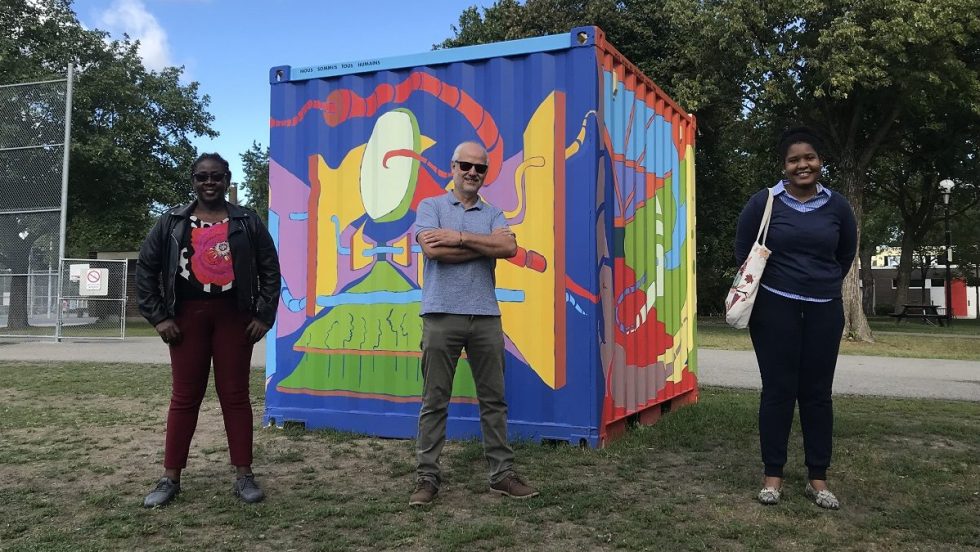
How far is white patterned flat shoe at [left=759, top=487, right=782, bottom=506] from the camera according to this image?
→ 12.4 ft

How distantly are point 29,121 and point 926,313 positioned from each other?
95.2ft

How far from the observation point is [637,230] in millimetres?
5781

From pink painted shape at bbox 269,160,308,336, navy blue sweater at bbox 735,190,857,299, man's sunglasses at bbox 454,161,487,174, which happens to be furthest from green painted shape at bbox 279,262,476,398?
navy blue sweater at bbox 735,190,857,299

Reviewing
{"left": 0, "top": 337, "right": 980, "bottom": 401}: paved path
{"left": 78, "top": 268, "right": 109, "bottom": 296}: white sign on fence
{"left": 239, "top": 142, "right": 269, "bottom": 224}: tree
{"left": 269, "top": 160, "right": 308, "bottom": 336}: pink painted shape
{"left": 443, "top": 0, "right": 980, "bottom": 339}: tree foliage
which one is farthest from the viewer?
{"left": 239, "top": 142, "right": 269, "bottom": 224}: tree

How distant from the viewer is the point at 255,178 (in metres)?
46.9

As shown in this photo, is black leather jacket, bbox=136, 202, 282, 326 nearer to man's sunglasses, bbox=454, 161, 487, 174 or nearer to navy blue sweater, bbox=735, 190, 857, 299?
man's sunglasses, bbox=454, 161, 487, 174

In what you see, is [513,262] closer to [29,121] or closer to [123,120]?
[29,121]

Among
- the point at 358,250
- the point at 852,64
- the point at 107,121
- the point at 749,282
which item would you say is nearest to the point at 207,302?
the point at 358,250

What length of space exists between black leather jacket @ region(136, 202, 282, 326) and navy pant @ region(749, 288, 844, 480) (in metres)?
2.66

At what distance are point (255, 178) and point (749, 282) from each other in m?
46.5

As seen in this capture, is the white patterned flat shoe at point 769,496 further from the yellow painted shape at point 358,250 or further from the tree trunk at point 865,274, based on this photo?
the tree trunk at point 865,274

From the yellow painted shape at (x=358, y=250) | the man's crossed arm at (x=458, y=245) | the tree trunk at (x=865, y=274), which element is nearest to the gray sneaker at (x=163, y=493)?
the man's crossed arm at (x=458, y=245)

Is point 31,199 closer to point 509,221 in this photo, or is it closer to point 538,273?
point 509,221

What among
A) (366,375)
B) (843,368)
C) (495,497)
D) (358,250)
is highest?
(358,250)
